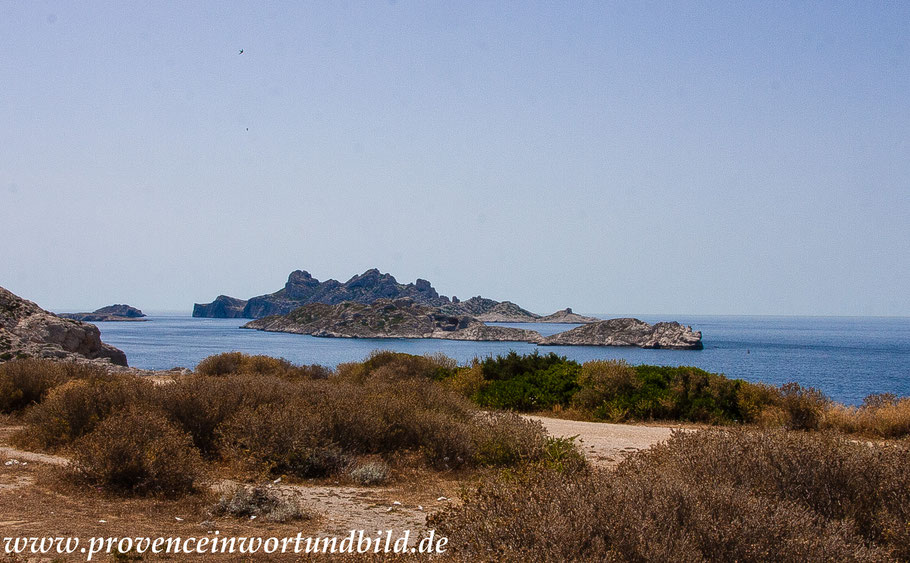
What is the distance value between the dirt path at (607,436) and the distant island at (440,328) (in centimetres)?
8412

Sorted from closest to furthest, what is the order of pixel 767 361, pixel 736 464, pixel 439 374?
pixel 736 464, pixel 439 374, pixel 767 361

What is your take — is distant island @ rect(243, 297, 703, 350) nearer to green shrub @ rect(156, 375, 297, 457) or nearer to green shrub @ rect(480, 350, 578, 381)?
green shrub @ rect(480, 350, 578, 381)

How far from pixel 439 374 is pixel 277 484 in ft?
45.0

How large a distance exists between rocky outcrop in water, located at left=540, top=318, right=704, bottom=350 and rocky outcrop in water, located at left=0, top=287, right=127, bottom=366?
279 ft

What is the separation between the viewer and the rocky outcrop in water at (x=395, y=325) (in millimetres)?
132250

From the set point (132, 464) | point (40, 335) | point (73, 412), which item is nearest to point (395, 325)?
point (40, 335)

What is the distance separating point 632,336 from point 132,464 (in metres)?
102

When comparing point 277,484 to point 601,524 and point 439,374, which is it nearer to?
point 601,524

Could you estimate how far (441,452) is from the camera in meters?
10.3

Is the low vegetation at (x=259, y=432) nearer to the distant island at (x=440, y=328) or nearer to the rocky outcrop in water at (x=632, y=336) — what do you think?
the rocky outcrop in water at (x=632, y=336)

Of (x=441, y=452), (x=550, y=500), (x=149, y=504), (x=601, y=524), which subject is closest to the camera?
(x=601, y=524)

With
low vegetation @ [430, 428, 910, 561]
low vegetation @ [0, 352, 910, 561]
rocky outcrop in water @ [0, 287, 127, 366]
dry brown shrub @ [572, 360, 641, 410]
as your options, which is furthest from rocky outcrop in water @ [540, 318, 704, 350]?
low vegetation @ [430, 428, 910, 561]

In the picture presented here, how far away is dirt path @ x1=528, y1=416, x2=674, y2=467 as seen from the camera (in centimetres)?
1107

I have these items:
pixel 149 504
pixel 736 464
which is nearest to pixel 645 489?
pixel 736 464
